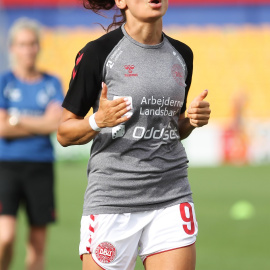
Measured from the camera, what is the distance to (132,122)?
3922 mm

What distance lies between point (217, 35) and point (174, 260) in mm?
27619

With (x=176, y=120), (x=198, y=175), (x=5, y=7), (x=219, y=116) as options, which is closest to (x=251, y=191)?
(x=198, y=175)

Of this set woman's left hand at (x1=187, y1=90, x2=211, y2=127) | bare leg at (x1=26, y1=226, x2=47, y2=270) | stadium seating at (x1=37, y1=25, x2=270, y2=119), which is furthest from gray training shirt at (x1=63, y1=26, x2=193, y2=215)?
stadium seating at (x1=37, y1=25, x2=270, y2=119)

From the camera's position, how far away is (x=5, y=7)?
3083 centimetres

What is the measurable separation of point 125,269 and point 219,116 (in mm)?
26210

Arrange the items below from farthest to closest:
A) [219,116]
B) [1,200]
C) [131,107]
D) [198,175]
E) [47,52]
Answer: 1. [47,52]
2. [219,116]
3. [198,175]
4. [1,200]
5. [131,107]

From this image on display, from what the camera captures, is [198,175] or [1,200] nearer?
[1,200]

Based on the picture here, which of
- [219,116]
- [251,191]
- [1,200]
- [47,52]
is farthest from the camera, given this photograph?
[47,52]

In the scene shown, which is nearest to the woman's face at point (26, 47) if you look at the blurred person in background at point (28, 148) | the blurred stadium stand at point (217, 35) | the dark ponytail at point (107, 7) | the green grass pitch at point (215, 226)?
the blurred person in background at point (28, 148)

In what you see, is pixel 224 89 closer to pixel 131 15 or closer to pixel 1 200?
pixel 1 200

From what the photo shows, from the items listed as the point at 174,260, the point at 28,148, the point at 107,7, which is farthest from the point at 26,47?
the point at 174,260

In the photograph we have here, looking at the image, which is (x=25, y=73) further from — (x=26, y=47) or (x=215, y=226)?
(x=215, y=226)

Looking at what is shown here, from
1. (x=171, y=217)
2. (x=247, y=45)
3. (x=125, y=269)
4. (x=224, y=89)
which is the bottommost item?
(x=125, y=269)

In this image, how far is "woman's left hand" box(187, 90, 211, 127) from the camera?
13.1ft
